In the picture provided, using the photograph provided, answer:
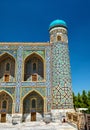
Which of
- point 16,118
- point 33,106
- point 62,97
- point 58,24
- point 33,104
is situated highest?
point 58,24

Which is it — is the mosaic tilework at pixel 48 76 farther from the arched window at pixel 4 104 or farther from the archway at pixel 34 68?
the arched window at pixel 4 104

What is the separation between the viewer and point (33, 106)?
16.4 meters

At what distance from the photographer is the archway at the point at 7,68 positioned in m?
17.1

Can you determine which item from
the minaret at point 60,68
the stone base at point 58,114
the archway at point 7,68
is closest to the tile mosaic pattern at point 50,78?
the minaret at point 60,68

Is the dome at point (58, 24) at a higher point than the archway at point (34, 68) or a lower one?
higher

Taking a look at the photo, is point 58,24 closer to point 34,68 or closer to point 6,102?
point 34,68

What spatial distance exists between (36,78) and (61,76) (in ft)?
8.38

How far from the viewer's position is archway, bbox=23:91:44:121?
52.8ft

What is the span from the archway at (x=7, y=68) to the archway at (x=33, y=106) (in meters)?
2.40

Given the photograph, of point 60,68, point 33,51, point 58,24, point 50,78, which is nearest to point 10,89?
point 50,78

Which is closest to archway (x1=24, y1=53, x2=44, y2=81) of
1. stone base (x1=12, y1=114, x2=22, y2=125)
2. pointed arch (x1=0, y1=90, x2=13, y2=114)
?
pointed arch (x1=0, y1=90, x2=13, y2=114)

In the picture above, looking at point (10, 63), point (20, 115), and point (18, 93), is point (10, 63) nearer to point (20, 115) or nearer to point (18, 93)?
point (18, 93)

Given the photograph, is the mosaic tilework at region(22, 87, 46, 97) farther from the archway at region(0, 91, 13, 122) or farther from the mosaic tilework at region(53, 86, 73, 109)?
the archway at region(0, 91, 13, 122)

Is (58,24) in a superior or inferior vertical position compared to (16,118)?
superior
